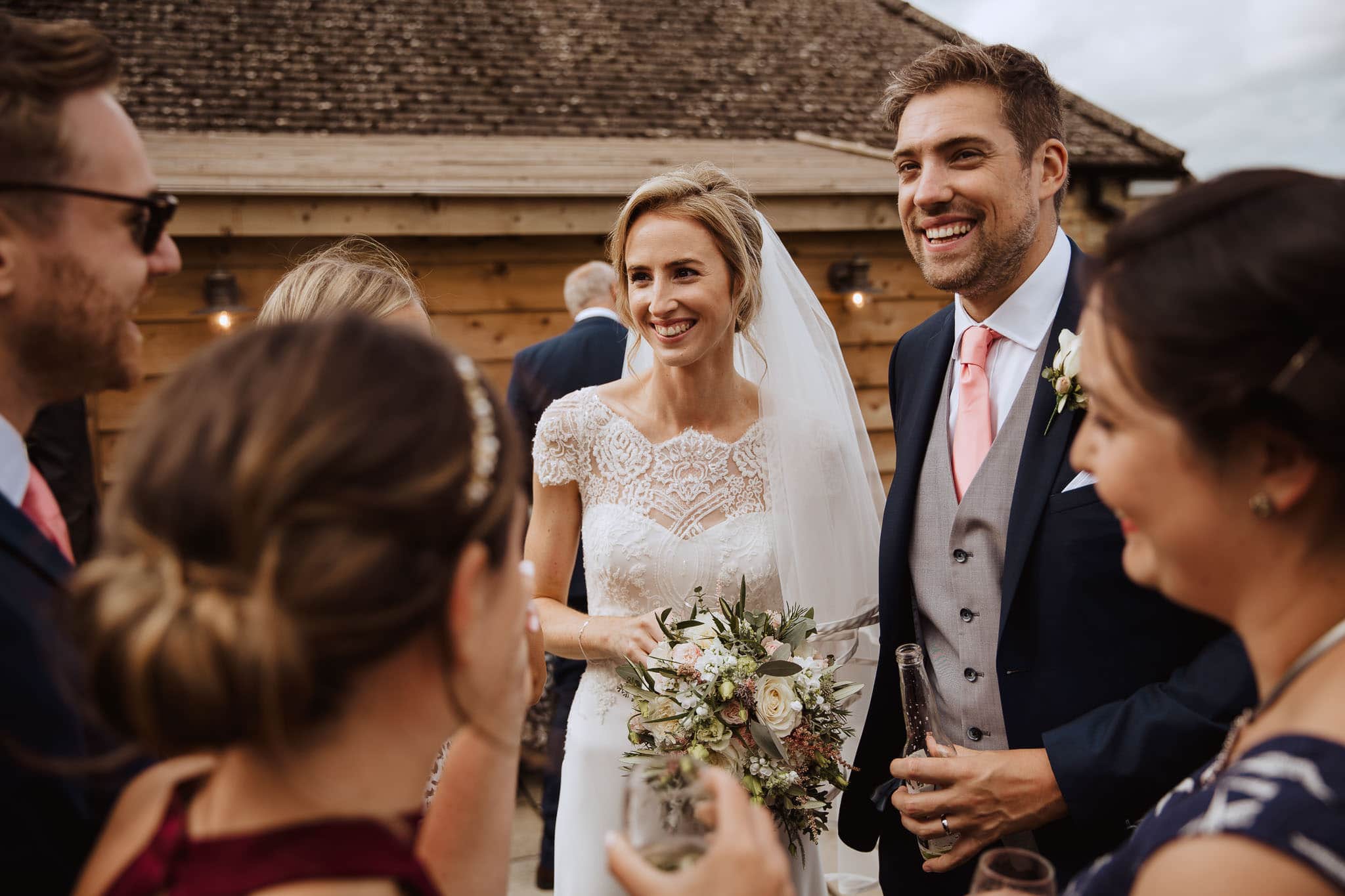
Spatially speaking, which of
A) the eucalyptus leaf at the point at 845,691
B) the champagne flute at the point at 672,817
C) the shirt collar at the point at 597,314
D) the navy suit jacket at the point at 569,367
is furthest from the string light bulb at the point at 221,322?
the champagne flute at the point at 672,817

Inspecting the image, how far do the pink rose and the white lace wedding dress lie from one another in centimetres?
66

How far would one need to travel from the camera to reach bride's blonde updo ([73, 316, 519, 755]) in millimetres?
906

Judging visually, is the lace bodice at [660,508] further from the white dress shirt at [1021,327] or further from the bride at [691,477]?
the white dress shirt at [1021,327]

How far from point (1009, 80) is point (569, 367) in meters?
3.01

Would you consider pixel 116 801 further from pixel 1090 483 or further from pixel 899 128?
pixel 899 128

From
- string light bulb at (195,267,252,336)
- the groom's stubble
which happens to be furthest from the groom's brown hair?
string light bulb at (195,267,252,336)

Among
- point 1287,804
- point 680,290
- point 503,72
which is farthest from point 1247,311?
point 503,72

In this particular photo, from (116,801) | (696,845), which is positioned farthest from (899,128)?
(116,801)

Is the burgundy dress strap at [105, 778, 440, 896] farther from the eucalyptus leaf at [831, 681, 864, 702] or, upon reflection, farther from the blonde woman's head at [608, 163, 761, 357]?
the blonde woman's head at [608, 163, 761, 357]

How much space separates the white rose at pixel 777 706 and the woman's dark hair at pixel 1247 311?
1250 millimetres

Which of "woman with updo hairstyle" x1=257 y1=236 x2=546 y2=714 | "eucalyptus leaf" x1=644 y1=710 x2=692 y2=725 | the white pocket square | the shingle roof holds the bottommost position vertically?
"eucalyptus leaf" x1=644 y1=710 x2=692 y2=725

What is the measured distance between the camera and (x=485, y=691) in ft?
3.79

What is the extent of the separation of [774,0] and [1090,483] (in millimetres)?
11613

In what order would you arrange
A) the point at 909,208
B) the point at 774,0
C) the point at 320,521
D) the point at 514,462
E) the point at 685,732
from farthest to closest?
the point at 774,0 < the point at 909,208 < the point at 685,732 < the point at 514,462 < the point at 320,521
